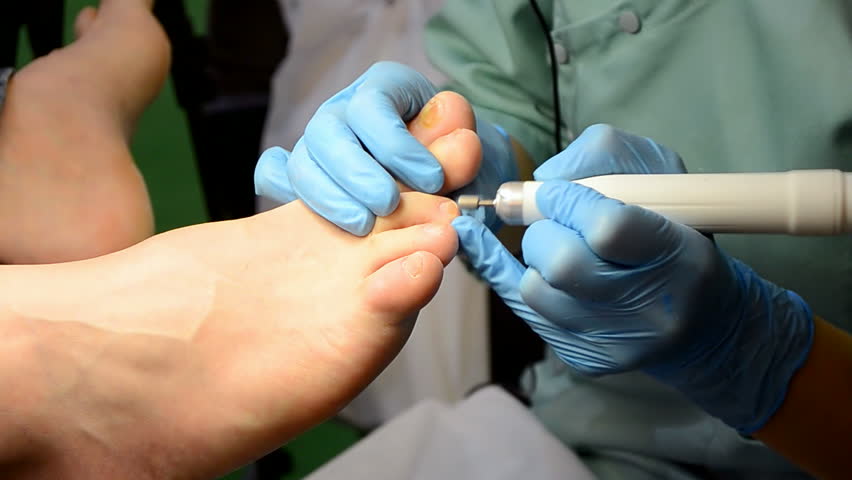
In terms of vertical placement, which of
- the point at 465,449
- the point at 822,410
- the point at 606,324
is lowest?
the point at 465,449

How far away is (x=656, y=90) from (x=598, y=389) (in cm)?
32

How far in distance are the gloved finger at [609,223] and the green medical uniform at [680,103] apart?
24cm

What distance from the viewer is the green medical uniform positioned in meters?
0.63

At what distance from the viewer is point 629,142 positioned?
0.57 metres

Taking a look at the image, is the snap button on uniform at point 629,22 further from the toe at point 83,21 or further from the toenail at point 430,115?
the toe at point 83,21

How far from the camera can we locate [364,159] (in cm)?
53

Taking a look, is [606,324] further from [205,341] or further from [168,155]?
[168,155]

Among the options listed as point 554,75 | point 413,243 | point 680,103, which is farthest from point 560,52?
point 413,243

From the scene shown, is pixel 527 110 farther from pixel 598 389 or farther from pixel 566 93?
pixel 598 389

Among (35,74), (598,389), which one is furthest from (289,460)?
(35,74)

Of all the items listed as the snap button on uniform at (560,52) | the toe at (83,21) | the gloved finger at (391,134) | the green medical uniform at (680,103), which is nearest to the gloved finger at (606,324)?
the gloved finger at (391,134)

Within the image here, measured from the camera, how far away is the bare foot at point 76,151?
71 cm

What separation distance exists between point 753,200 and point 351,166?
0.27 metres

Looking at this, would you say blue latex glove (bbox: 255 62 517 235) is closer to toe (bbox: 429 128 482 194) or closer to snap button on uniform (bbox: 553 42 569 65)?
toe (bbox: 429 128 482 194)
